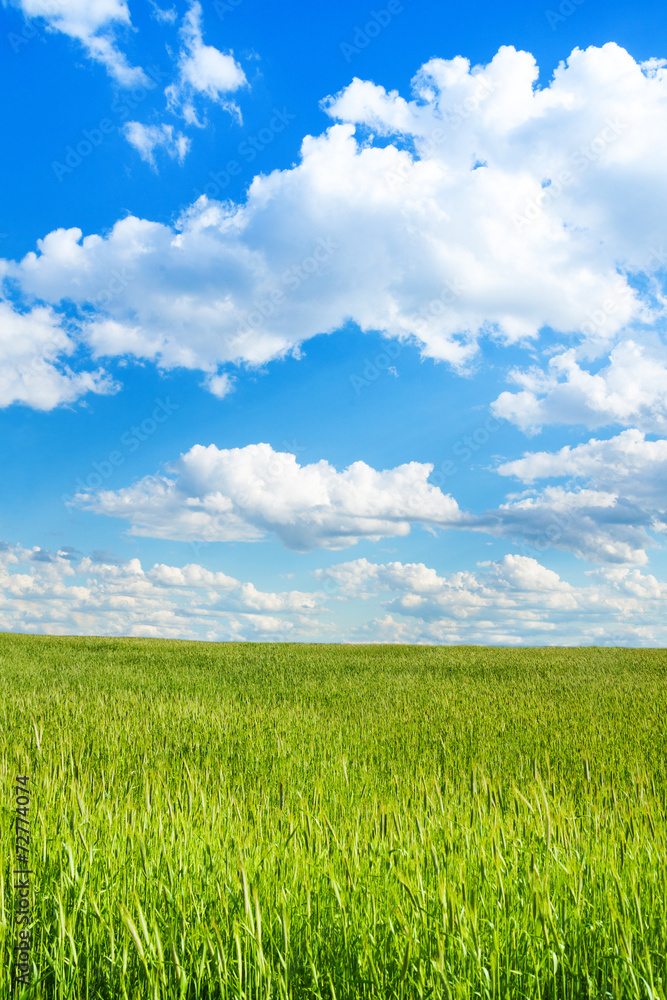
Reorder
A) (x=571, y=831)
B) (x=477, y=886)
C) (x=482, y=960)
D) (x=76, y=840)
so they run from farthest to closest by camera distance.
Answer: (x=571, y=831) < (x=76, y=840) < (x=477, y=886) < (x=482, y=960)

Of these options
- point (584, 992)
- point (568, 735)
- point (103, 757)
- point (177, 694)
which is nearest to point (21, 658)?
point (177, 694)

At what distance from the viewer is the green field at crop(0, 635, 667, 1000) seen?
2.29m

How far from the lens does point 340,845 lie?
345 cm

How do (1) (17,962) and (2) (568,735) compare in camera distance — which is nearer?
(1) (17,962)

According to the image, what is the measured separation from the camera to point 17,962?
2338 millimetres

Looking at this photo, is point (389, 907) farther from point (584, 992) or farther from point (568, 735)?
point (568, 735)

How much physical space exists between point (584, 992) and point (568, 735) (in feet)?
20.8

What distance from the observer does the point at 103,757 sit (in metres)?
6.83

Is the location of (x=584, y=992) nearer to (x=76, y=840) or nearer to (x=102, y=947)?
(x=102, y=947)

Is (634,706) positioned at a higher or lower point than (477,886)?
lower

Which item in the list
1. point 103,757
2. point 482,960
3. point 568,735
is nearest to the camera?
point 482,960

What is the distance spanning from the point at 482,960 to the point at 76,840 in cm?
250

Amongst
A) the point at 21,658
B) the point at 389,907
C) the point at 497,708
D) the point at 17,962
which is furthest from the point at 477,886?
the point at 21,658

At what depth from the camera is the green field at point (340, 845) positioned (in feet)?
7.52
